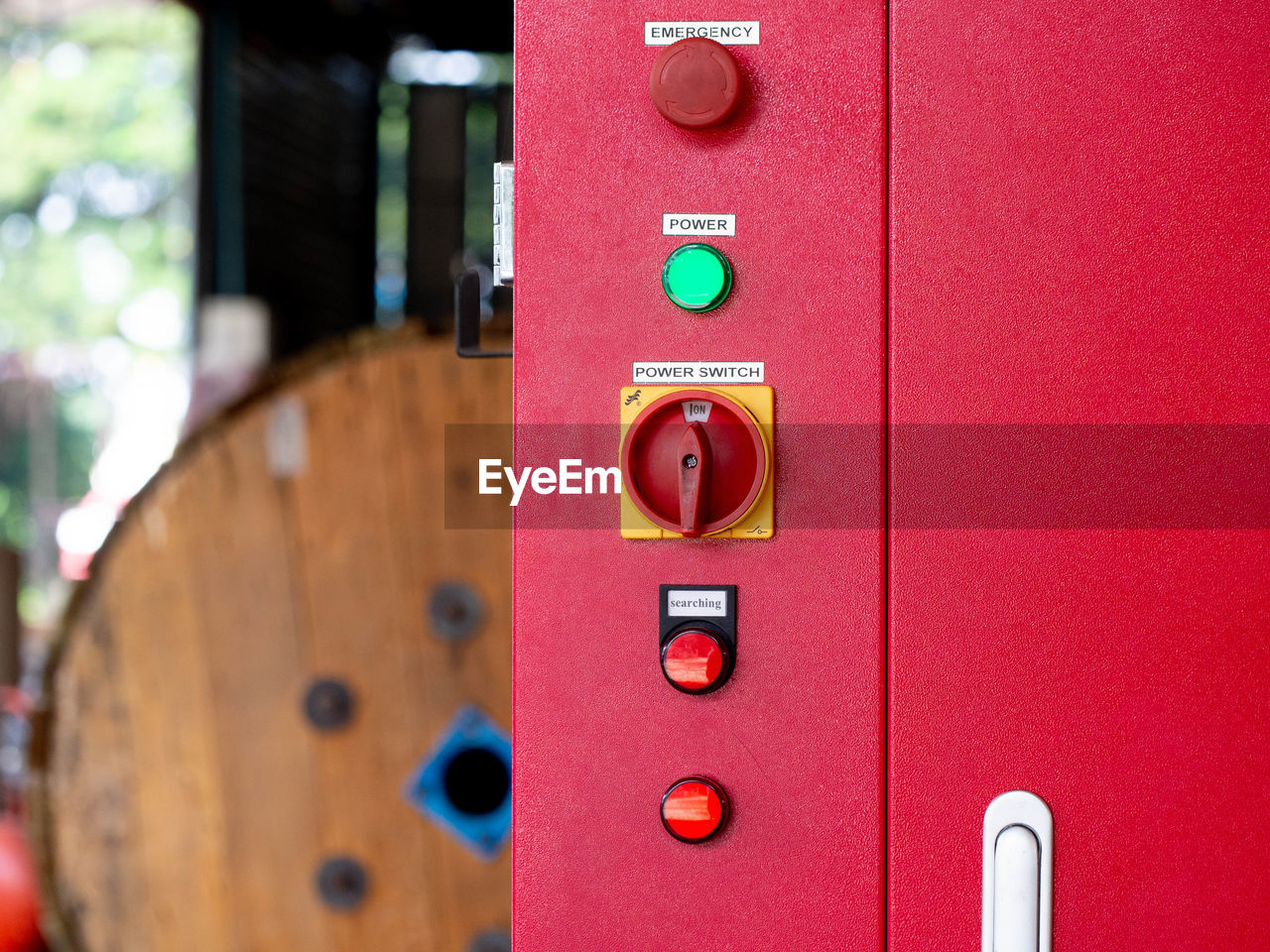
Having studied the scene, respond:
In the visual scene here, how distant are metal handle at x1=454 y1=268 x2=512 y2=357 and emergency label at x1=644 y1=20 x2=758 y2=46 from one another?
13.7 inches

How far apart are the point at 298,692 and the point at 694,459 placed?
4.87ft

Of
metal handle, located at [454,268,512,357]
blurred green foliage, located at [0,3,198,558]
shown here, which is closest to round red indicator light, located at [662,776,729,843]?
metal handle, located at [454,268,512,357]

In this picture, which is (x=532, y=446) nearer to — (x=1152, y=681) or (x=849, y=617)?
(x=849, y=617)

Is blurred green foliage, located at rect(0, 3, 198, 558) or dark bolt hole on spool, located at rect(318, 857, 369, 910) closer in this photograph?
dark bolt hole on spool, located at rect(318, 857, 369, 910)

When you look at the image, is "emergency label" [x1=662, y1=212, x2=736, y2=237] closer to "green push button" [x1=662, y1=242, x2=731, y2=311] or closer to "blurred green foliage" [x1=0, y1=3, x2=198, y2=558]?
"green push button" [x1=662, y1=242, x2=731, y2=311]

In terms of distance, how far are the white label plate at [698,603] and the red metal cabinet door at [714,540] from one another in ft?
0.05

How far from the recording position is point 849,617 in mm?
1130

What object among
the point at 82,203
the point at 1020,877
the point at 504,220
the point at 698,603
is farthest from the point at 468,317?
the point at 82,203

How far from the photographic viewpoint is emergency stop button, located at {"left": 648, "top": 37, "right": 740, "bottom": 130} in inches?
43.8

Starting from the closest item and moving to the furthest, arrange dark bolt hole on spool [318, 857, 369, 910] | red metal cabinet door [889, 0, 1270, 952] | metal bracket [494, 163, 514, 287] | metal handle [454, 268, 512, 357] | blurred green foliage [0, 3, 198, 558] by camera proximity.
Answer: red metal cabinet door [889, 0, 1270, 952]
metal bracket [494, 163, 514, 287]
metal handle [454, 268, 512, 357]
dark bolt hole on spool [318, 857, 369, 910]
blurred green foliage [0, 3, 198, 558]

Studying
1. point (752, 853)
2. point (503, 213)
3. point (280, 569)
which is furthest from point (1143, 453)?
point (280, 569)

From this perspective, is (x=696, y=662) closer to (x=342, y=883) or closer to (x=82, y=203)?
(x=342, y=883)

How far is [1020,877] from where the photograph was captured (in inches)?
43.4

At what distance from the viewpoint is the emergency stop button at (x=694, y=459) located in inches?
43.7
